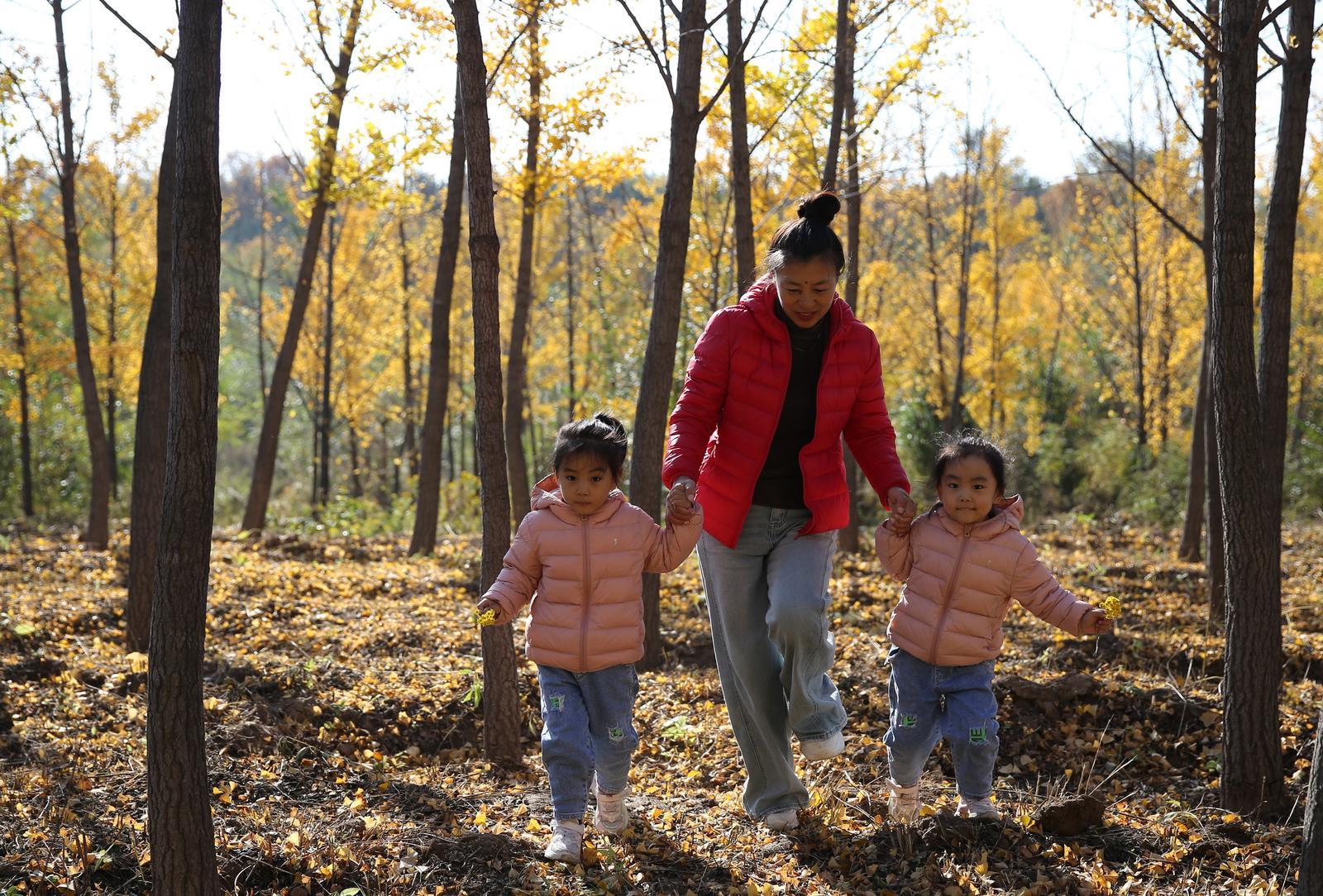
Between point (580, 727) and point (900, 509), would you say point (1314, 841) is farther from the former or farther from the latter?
point (580, 727)

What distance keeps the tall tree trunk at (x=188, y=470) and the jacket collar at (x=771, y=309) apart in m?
1.68

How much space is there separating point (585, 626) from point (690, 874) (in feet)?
2.93

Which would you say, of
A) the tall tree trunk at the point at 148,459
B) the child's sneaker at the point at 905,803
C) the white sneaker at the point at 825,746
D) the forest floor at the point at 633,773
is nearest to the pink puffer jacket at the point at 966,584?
the white sneaker at the point at 825,746

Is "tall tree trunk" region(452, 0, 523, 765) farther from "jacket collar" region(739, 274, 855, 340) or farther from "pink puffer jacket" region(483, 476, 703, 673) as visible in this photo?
"jacket collar" region(739, 274, 855, 340)

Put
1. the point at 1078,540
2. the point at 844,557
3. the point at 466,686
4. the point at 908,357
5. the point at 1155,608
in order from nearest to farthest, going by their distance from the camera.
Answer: the point at 466,686 → the point at 1155,608 → the point at 844,557 → the point at 1078,540 → the point at 908,357

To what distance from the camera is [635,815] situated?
3896 mm

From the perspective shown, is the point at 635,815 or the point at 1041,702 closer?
the point at 635,815

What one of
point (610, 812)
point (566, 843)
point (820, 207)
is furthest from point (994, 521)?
point (566, 843)

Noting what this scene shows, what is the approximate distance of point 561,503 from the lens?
133 inches

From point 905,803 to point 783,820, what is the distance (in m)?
0.43

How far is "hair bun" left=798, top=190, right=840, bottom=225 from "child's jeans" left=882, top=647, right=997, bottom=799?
58.5 inches

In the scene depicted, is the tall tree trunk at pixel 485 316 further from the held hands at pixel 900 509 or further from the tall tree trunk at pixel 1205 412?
the tall tree trunk at pixel 1205 412

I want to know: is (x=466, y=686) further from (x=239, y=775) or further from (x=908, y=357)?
(x=908, y=357)

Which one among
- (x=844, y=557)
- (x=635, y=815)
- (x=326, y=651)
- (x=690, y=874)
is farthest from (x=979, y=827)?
(x=844, y=557)
